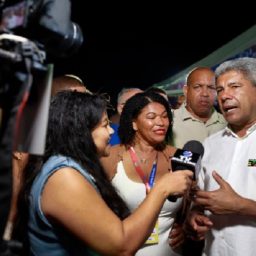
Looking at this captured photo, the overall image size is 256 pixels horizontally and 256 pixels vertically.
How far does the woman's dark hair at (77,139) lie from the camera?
1.54 m

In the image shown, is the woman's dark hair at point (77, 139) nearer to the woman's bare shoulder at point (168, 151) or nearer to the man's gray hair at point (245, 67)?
the man's gray hair at point (245, 67)

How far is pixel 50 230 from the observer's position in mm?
1431

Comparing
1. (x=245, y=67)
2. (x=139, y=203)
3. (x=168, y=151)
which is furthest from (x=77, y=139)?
(x=168, y=151)

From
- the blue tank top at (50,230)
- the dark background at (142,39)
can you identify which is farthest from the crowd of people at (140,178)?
the dark background at (142,39)

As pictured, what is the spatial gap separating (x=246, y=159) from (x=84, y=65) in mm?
14114

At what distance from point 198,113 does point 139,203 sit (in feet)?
4.69

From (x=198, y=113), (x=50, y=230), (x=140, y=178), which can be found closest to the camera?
(x=50, y=230)

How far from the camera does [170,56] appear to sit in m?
16.8

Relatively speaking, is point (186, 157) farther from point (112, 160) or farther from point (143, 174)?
point (112, 160)

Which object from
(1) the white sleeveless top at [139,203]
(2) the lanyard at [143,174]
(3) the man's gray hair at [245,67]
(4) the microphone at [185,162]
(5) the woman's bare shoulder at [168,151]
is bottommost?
(1) the white sleeveless top at [139,203]

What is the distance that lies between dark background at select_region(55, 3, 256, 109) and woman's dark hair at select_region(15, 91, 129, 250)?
9.43 meters

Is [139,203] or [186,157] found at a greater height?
[186,157]

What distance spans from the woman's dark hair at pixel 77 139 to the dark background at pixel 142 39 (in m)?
9.43

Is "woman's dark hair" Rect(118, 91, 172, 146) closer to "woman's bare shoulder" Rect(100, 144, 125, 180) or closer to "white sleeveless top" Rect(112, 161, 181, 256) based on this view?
"woman's bare shoulder" Rect(100, 144, 125, 180)
